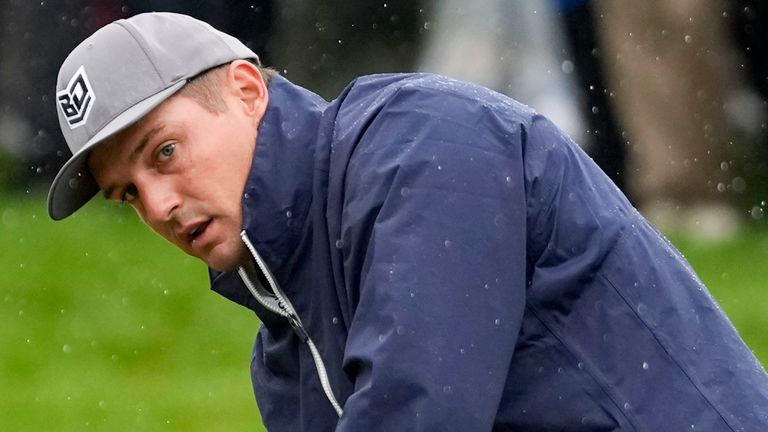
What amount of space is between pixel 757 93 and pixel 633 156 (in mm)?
1087

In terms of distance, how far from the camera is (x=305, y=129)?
369 centimetres

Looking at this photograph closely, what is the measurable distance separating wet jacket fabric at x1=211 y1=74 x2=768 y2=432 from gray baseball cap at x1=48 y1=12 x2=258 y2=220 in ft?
0.70

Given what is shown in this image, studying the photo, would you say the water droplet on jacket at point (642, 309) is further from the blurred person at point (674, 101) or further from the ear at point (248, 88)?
the blurred person at point (674, 101)

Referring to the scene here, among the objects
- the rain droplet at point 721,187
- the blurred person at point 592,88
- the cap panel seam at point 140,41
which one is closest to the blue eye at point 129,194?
the cap panel seam at point 140,41

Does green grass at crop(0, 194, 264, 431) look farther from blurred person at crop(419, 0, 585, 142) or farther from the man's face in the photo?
the man's face

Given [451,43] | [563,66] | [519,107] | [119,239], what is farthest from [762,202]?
[519,107]

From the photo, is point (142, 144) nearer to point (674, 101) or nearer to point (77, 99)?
point (77, 99)

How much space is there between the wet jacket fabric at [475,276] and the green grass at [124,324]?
15.2 feet

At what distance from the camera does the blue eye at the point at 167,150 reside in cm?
369

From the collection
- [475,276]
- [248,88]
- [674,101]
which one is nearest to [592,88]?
[674,101]

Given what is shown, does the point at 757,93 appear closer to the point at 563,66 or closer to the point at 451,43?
the point at 563,66

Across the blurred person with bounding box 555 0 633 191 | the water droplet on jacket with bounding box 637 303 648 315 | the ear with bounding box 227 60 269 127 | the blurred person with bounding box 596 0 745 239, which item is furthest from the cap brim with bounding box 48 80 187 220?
the blurred person with bounding box 555 0 633 191

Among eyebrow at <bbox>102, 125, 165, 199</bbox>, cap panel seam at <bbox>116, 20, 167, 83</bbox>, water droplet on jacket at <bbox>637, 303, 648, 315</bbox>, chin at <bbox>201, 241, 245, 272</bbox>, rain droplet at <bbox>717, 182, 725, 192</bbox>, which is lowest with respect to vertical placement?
rain droplet at <bbox>717, 182, 725, 192</bbox>

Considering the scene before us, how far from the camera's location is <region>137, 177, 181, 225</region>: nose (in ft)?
12.3
